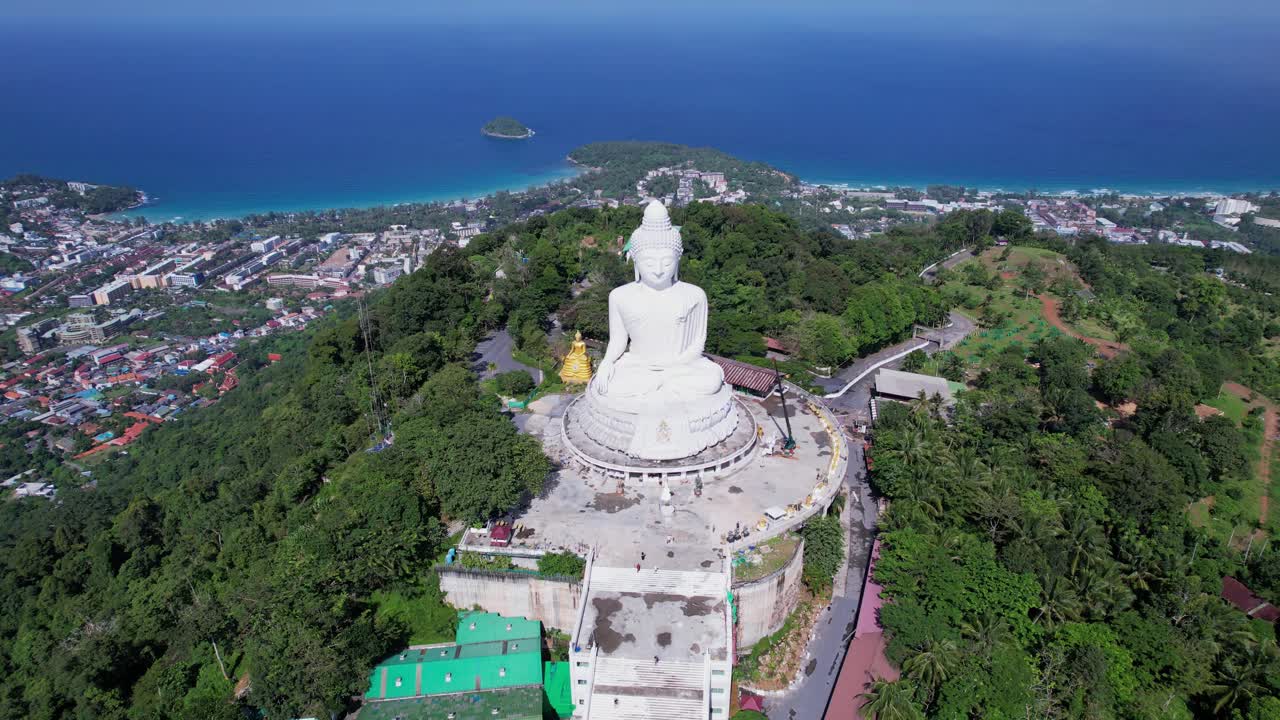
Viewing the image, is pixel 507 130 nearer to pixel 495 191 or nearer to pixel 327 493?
pixel 495 191

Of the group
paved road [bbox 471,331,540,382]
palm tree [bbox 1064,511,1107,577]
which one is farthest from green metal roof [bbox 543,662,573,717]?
paved road [bbox 471,331,540,382]

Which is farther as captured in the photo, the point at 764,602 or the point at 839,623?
the point at 839,623

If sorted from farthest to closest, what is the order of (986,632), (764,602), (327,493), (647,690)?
(327,493), (764,602), (986,632), (647,690)

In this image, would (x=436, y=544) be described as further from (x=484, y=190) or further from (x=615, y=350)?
(x=484, y=190)

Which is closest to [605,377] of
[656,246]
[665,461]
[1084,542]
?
[665,461]

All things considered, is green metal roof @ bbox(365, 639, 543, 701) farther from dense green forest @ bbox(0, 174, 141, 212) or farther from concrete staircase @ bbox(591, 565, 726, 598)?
dense green forest @ bbox(0, 174, 141, 212)

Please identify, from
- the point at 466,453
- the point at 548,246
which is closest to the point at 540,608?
the point at 466,453

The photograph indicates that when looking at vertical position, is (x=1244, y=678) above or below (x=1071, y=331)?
above
